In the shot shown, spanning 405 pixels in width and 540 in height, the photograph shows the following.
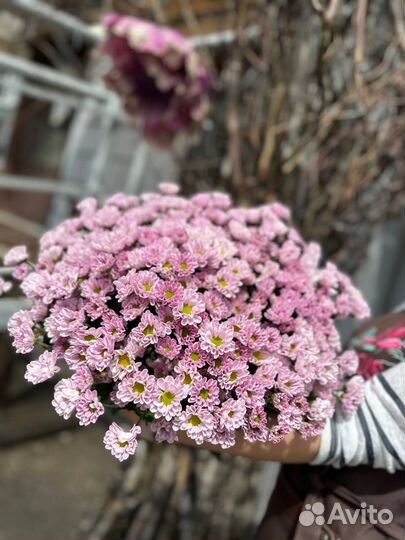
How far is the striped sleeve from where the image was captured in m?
1.06

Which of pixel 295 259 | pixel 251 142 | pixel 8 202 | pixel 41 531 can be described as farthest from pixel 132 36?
pixel 8 202

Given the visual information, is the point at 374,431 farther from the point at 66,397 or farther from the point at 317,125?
the point at 317,125

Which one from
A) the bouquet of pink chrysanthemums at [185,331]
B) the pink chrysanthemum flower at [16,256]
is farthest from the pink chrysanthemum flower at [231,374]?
the pink chrysanthemum flower at [16,256]

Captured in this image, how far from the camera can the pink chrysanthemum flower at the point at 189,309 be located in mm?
979

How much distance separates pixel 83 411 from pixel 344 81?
1.65 metres

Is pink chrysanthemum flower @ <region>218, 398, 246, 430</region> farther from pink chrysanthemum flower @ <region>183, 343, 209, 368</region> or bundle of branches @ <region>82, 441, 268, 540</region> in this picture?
bundle of branches @ <region>82, 441, 268, 540</region>

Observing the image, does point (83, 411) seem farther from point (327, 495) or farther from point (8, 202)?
point (8, 202)

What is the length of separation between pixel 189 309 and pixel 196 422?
0.21 metres

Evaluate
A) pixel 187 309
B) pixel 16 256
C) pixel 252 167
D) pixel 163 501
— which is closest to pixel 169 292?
pixel 187 309

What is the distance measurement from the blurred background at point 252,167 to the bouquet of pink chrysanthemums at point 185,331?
2.75 ft

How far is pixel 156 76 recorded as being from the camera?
2422 mm

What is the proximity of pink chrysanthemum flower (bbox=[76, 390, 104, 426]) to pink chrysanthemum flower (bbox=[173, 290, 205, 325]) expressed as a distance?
210 millimetres

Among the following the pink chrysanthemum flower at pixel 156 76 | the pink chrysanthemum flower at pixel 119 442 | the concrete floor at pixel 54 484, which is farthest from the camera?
the concrete floor at pixel 54 484

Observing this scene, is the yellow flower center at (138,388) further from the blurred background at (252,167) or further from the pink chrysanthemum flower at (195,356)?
the blurred background at (252,167)
